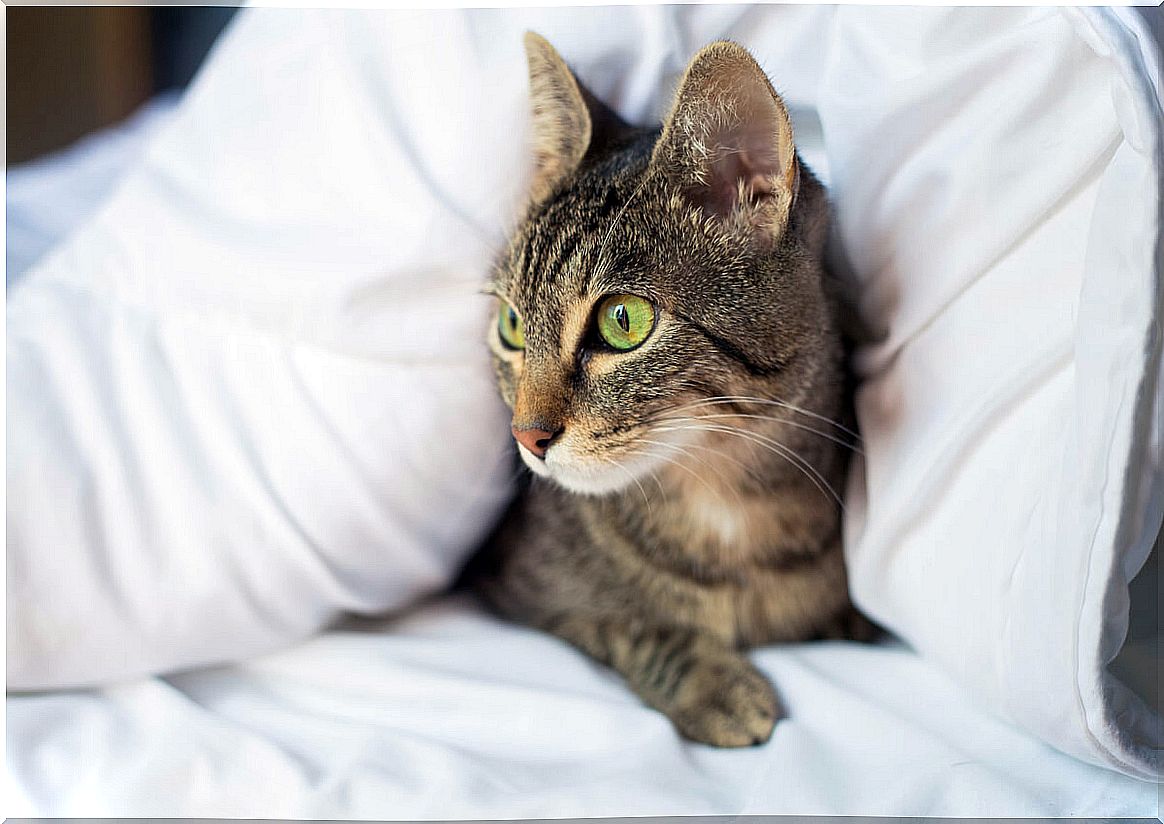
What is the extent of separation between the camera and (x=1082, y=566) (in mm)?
605

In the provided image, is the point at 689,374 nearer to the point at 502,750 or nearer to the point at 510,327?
the point at 510,327

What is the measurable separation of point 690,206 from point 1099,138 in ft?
0.96

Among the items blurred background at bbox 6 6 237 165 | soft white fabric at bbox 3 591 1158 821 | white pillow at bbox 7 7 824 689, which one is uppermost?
blurred background at bbox 6 6 237 165

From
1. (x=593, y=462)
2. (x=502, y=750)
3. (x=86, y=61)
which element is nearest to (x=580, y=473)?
(x=593, y=462)

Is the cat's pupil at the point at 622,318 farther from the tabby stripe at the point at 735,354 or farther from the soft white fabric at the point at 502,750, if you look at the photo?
the soft white fabric at the point at 502,750

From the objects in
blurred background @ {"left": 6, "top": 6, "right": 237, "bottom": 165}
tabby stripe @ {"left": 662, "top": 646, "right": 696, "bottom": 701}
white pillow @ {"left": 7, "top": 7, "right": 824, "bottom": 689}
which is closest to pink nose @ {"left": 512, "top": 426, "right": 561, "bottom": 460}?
white pillow @ {"left": 7, "top": 7, "right": 824, "bottom": 689}

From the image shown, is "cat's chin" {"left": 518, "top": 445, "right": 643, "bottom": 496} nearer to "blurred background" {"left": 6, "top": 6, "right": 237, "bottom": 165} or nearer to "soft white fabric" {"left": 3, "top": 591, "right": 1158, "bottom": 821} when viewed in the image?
"soft white fabric" {"left": 3, "top": 591, "right": 1158, "bottom": 821}

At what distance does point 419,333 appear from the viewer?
81cm

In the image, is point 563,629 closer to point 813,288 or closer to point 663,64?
point 813,288

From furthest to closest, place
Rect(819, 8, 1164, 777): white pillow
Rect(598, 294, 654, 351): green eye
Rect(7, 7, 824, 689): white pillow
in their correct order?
1. Rect(7, 7, 824, 689): white pillow
2. Rect(598, 294, 654, 351): green eye
3. Rect(819, 8, 1164, 777): white pillow

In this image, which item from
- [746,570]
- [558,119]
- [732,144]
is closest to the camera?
[732,144]

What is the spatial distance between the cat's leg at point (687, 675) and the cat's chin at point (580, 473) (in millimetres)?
209

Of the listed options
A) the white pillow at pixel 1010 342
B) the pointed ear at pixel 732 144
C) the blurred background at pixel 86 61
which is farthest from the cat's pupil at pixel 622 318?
the blurred background at pixel 86 61

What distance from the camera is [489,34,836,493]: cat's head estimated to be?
0.68 metres
